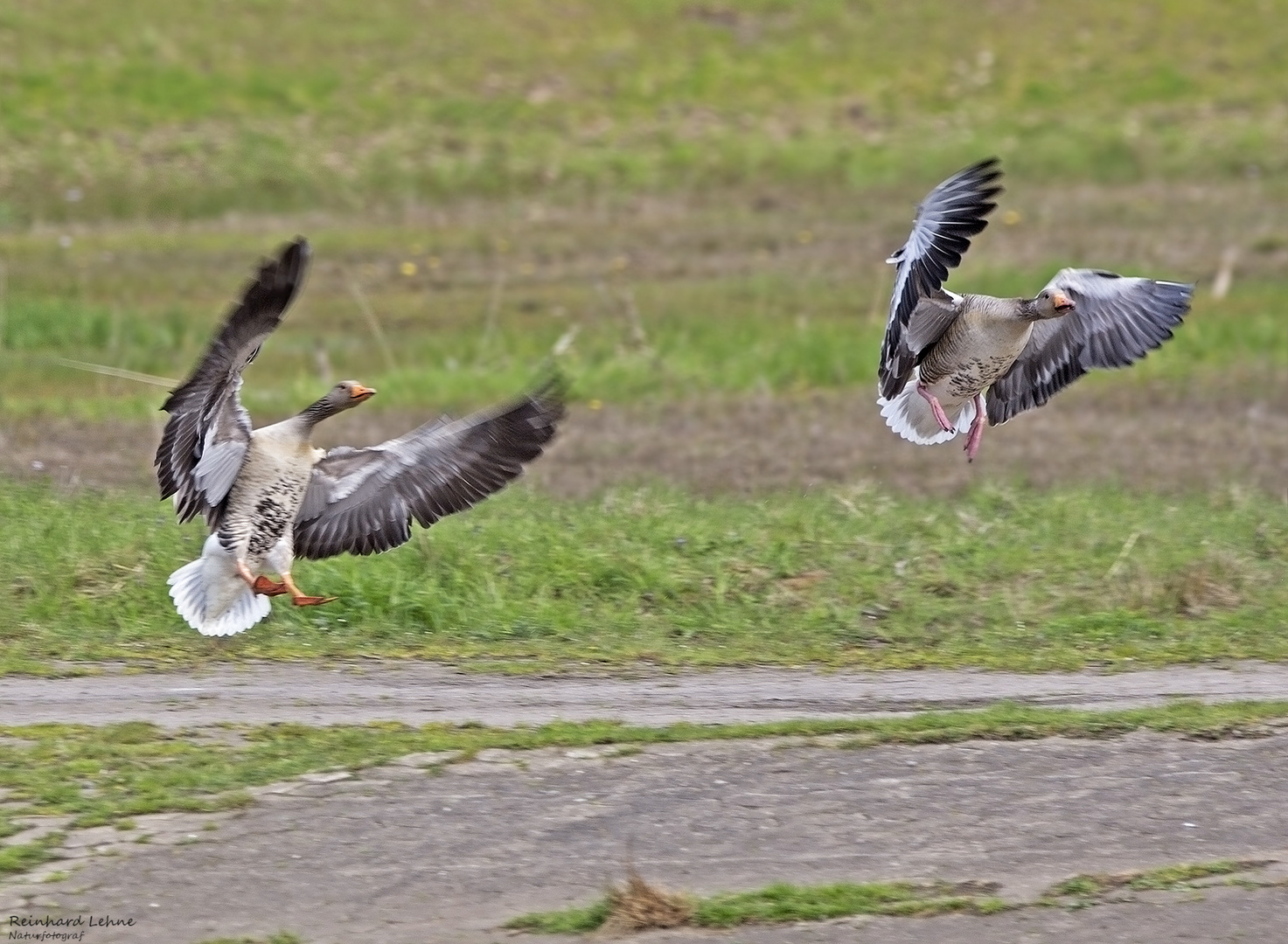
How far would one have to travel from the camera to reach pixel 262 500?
9.52 metres

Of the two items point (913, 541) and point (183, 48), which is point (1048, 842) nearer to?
point (913, 541)

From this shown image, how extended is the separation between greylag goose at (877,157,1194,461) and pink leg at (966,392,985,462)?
1cm

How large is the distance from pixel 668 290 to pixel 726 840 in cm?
1771

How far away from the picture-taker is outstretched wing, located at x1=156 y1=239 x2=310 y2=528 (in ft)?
26.8

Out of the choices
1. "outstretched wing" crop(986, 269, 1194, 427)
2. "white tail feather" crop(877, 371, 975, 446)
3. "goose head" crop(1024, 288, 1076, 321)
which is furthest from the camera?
"white tail feather" crop(877, 371, 975, 446)

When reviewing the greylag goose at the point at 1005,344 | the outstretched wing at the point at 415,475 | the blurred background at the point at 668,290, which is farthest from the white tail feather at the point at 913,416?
the outstretched wing at the point at 415,475

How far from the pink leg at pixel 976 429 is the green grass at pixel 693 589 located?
0.90 meters

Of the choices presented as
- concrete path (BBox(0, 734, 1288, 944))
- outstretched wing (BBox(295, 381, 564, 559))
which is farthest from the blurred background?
concrete path (BBox(0, 734, 1288, 944))

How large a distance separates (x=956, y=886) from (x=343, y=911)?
7.24 feet

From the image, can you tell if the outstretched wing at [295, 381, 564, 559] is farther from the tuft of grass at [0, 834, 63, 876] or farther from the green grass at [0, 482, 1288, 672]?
the tuft of grass at [0, 834, 63, 876]

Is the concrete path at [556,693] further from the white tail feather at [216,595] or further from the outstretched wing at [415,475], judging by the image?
the outstretched wing at [415,475]

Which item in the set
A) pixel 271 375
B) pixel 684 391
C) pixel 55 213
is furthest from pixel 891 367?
pixel 55 213

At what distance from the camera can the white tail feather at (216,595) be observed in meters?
9.52

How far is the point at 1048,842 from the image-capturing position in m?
7.20
